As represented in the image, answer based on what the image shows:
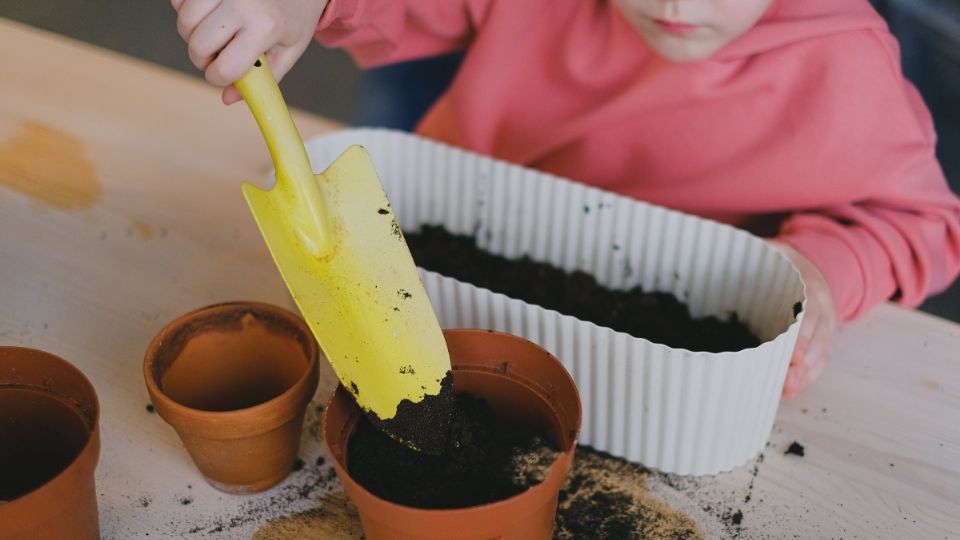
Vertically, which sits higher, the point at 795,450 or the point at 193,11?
the point at 193,11

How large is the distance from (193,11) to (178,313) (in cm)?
31

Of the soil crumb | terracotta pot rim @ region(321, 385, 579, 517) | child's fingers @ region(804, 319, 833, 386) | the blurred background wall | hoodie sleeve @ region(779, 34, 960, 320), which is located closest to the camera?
terracotta pot rim @ region(321, 385, 579, 517)

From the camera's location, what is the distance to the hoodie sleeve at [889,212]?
35.5 inches

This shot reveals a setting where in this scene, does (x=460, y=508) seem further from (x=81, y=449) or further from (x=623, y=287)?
(x=623, y=287)

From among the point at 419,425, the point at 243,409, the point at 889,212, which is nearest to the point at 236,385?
the point at 243,409

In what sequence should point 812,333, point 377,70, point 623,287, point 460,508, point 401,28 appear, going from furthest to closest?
1. point 377,70
2. point 401,28
3. point 623,287
4. point 812,333
5. point 460,508

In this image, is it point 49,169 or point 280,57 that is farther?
point 49,169

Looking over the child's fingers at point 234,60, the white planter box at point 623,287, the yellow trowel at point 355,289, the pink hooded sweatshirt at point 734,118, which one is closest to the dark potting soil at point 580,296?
the white planter box at point 623,287

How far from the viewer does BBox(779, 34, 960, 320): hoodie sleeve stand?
2.96 feet

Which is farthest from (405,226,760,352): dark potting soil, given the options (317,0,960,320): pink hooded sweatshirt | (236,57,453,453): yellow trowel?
(236,57,453,453): yellow trowel

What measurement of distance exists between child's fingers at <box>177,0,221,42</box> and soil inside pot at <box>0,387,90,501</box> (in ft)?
0.90

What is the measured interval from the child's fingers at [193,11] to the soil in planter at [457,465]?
1.00 feet

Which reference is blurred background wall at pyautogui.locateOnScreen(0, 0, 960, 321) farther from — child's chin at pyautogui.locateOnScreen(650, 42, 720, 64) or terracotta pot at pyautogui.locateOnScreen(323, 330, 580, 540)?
terracotta pot at pyautogui.locateOnScreen(323, 330, 580, 540)

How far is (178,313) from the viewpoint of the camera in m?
0.85
